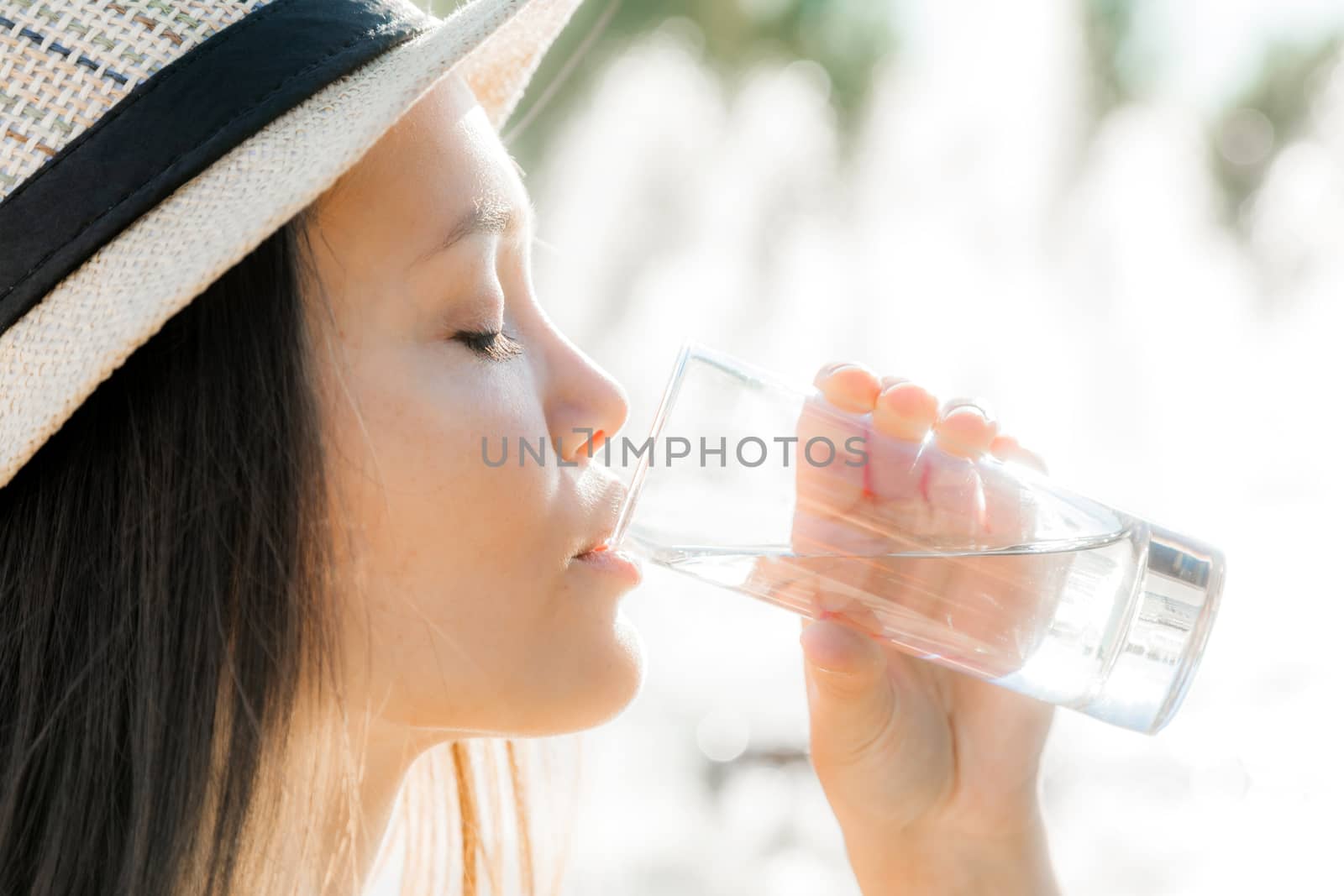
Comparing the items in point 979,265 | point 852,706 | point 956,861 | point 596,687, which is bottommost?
point 979,265

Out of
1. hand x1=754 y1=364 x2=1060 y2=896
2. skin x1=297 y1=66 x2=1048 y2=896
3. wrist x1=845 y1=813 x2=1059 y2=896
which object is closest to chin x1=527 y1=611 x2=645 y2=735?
skin x1=297 y1=66 x2=1048 y2=896

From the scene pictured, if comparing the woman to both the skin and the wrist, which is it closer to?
the skin

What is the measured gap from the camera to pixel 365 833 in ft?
3.90

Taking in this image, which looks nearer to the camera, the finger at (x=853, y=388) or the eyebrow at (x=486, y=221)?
the eyebrow at (x=486, y=221)

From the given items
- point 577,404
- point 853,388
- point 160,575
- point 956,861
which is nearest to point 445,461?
point 577,404

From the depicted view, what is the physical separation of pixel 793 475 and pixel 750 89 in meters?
4.61

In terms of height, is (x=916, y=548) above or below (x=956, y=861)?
above

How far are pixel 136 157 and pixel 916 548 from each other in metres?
0.68

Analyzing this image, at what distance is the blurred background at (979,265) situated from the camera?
4098mm

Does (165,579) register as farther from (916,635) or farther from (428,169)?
(916,635)

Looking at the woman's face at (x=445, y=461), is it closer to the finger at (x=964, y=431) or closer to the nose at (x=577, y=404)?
the nose at (x=577, y=404)

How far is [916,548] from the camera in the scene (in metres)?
1.08

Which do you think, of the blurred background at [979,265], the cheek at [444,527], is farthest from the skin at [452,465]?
the blurred background at [979,265]

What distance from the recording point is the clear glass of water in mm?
1032
